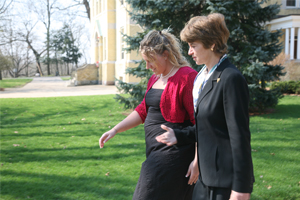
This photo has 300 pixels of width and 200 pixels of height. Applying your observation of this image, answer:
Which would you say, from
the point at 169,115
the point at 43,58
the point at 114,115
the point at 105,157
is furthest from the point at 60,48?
the point at 169,115

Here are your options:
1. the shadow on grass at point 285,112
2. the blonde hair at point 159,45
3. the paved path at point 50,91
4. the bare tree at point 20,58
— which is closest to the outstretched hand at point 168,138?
the blonde hair at point 159,45

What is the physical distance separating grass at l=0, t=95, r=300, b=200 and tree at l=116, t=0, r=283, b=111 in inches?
45.8

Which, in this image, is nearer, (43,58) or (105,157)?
(105,157)

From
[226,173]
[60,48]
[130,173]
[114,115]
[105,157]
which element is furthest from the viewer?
[60,48]

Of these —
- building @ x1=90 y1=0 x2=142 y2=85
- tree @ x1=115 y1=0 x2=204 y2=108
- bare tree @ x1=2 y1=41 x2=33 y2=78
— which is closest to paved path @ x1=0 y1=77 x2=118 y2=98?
building @ x1=90 y1=0 x2=142 y2=85

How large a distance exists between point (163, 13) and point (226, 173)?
993 cm

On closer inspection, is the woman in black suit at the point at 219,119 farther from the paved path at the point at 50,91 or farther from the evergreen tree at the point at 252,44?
the paved path at the point at 50,91

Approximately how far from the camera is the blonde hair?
2.62 metres

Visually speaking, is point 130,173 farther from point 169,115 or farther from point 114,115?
point 114,115

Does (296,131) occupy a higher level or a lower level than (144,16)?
lower

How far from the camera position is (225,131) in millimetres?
1777

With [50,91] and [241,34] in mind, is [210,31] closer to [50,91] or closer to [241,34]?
[241,34]

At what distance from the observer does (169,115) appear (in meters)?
2.54

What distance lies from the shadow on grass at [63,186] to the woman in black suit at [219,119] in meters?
2.77
